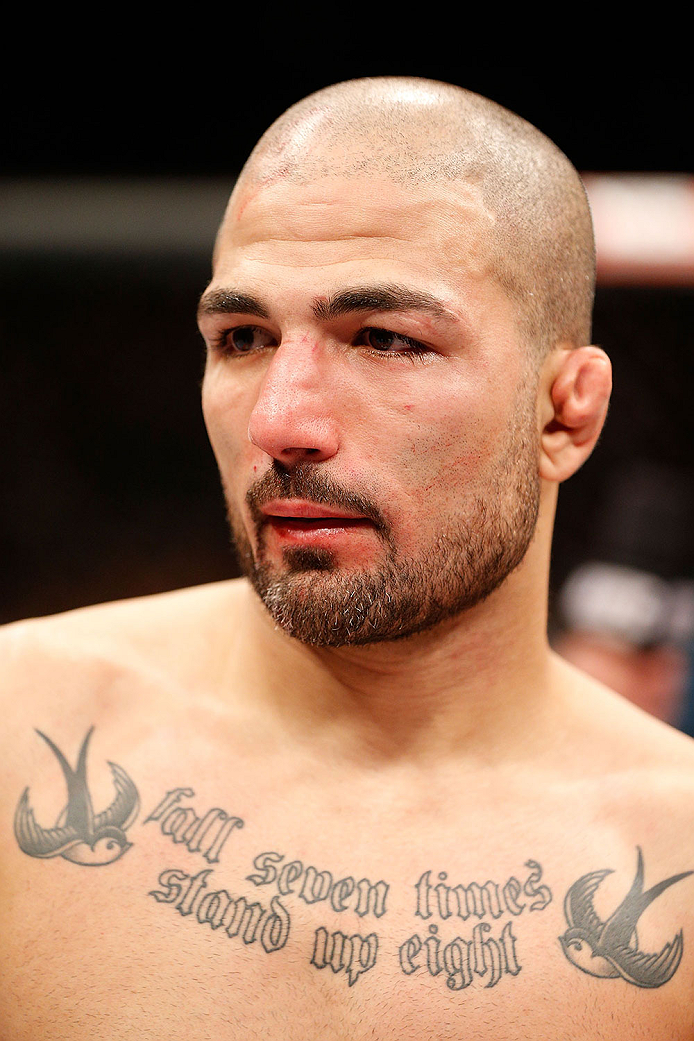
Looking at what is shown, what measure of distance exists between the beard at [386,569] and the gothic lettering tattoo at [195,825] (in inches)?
10.8

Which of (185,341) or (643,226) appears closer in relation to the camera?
(643,226)

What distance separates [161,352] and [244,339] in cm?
124

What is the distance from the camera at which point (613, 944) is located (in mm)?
1242

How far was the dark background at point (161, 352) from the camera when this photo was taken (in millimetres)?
2117

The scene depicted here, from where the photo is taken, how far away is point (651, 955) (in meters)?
1.25

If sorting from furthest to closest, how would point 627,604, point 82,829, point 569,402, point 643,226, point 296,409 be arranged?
point 627,604 < point 643,226 < point 569,402 < point 82,829 < point 296,409

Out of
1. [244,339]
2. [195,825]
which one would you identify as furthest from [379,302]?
[195,825]

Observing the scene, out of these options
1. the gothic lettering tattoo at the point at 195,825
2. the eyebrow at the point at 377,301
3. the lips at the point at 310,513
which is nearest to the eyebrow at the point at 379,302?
the eyebrow at the point at 377,301

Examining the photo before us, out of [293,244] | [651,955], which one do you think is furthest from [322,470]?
[651,955]

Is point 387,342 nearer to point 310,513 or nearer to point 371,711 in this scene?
point 310,513

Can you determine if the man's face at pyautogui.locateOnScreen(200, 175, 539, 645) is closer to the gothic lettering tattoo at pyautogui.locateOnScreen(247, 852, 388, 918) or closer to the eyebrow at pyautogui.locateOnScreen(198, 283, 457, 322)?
the eyebrow at pyautogui.locateOnScreen(198, 283, 457, 322)

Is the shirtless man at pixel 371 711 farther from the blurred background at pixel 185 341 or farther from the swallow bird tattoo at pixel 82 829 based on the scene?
the blurred background at pixel 185 341

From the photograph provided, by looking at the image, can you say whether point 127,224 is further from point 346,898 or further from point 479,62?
point 346,898

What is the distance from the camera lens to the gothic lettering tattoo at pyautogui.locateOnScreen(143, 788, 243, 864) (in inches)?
49.7
